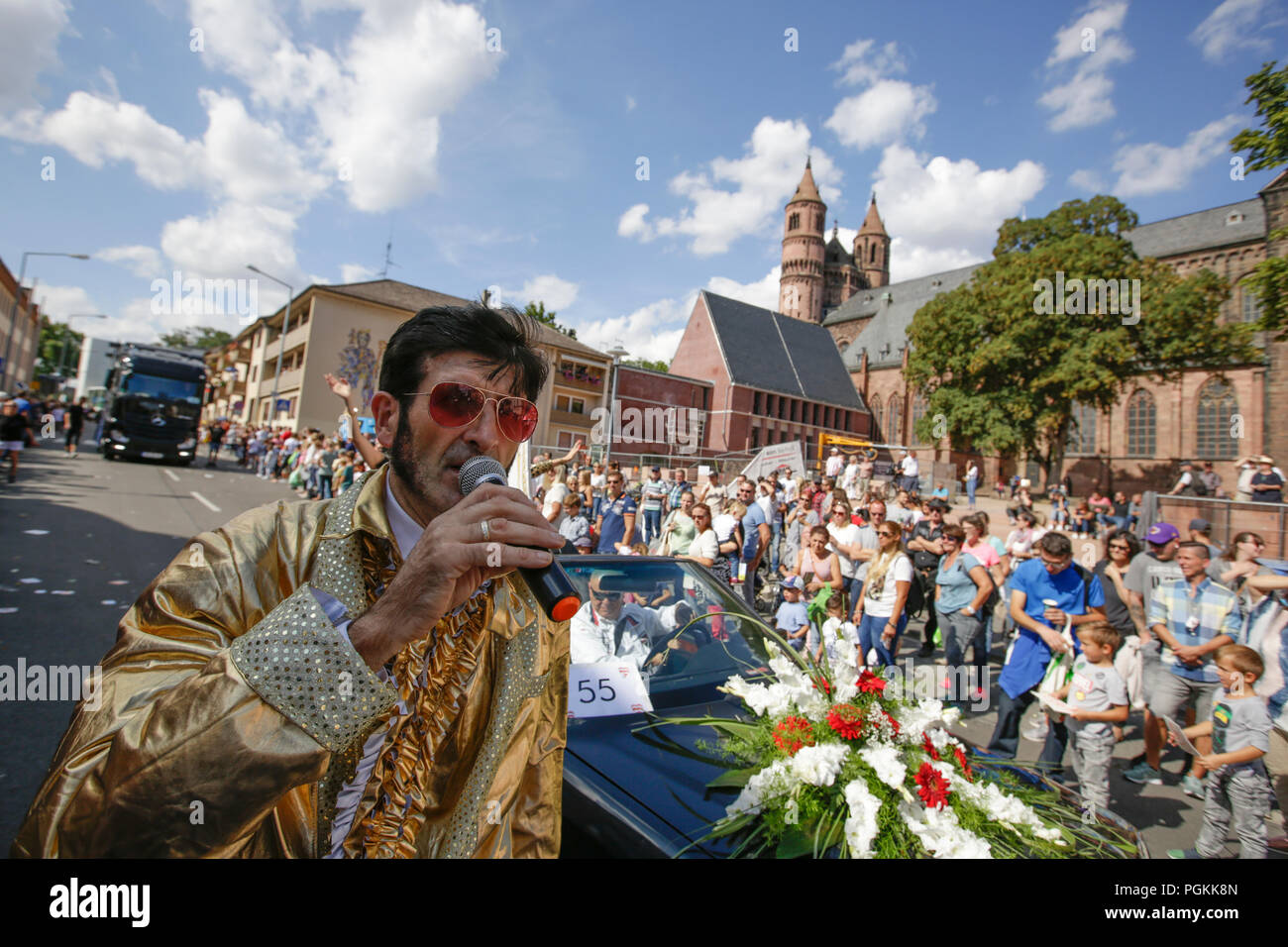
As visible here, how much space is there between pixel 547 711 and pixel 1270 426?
32.8 m

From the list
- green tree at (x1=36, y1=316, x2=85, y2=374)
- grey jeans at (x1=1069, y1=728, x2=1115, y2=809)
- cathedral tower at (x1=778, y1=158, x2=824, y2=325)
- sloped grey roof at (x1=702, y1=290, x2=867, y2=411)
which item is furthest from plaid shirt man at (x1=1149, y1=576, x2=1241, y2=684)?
green tree at (x1=36, y1=316, x2=85, y2=374)

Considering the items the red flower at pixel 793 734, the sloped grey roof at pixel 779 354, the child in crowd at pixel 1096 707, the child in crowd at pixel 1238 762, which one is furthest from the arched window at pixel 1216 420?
the red flower at pixel 793 734

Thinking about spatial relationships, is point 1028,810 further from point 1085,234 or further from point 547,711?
point 1085,234

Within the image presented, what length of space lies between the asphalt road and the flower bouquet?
2.10m

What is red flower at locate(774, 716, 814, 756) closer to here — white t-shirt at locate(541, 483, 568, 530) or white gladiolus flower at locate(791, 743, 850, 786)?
white gladiolus flower at locate(791, 743, 850, 786)

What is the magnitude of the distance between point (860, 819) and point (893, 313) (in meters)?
73.0

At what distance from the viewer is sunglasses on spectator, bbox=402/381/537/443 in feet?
5.04

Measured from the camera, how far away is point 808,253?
77688 millimetres

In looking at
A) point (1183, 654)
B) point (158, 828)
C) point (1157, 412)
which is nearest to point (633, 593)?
point (158, 828)

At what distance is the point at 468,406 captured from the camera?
156cm

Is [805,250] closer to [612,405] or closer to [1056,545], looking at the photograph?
[612,405]

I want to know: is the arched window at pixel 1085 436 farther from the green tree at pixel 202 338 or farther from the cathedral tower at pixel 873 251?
the green tree at pixel 202 338

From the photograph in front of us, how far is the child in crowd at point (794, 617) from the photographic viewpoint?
20.0ft

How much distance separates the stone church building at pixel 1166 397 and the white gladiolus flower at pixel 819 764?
2700 cm
